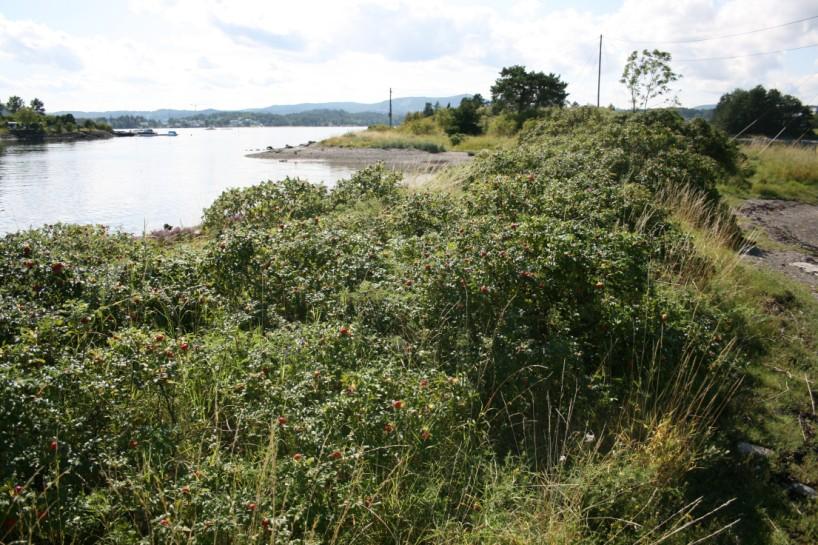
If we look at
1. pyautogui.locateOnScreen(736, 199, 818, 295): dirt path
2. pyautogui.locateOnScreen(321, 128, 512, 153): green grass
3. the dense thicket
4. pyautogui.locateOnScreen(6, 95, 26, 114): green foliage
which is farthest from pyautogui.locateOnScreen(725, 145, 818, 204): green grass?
pyautogui.locateOnScreen(6, 95, 26, 114): green foliage

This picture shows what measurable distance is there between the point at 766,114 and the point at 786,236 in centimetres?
3025

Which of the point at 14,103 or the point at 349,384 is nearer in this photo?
the point at 349,384

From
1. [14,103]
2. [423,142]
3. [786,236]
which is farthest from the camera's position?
[14,103]

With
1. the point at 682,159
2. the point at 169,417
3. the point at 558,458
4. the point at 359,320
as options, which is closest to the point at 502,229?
the point at 359,320

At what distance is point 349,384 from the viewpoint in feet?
10.3

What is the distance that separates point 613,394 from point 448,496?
1.55 metres

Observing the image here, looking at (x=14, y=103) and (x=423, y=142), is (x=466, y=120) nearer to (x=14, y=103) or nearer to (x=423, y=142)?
(x=423, y=142)

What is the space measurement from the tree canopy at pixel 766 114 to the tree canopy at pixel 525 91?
47.8 ft

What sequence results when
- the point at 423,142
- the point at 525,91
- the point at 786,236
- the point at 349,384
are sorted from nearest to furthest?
1. the point at 349,384
2. the point at 786,236
3. the point at 423,142
4. the point at 525,91

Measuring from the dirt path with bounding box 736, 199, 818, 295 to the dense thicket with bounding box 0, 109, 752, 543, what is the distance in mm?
3356

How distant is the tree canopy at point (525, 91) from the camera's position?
48.5m

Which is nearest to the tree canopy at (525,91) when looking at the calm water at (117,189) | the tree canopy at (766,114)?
the tree canopy at (766,114)

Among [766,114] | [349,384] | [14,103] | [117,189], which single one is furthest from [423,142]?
[14,103]

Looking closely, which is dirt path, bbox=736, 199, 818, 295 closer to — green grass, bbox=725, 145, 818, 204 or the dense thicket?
green grass, bbox=725, 145, 818, 204
